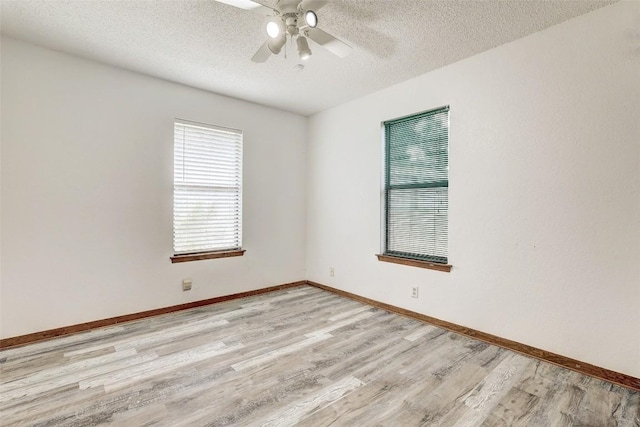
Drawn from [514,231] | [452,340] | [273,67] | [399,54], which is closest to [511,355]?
[452,340]

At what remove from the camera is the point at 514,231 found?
8.59 ft

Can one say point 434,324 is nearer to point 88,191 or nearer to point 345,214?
point 345,214

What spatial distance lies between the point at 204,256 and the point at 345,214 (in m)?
1.87

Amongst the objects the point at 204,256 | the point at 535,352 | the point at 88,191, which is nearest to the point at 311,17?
the point at 88,191

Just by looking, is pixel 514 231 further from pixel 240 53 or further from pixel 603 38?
pixel 240 53

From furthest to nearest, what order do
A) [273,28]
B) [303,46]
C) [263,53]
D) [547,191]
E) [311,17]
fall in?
[547,191] → [263,53] → [303,46] → [273,28] → [311,17]

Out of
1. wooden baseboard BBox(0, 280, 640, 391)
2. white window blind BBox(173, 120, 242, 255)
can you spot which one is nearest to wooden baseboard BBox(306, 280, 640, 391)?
wooden baseboard BBox(0, 280, 640, 391)

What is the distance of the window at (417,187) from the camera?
317cm

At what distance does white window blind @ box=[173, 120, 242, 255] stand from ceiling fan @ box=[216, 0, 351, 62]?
1.82 m

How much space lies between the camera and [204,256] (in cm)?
372

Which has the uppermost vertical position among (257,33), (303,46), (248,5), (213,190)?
(257,33)

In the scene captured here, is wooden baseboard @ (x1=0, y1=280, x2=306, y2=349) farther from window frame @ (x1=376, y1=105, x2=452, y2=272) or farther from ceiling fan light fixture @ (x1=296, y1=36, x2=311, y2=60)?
ceiling fan light fixture @ (x1=296, y1=36, x2=311, y2=60)

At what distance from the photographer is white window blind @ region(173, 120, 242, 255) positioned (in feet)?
11.6

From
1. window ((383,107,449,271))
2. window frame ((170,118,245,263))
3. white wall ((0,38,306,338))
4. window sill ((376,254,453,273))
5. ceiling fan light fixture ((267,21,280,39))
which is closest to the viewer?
ceiling fan light fixture ((267,21,280,39))
